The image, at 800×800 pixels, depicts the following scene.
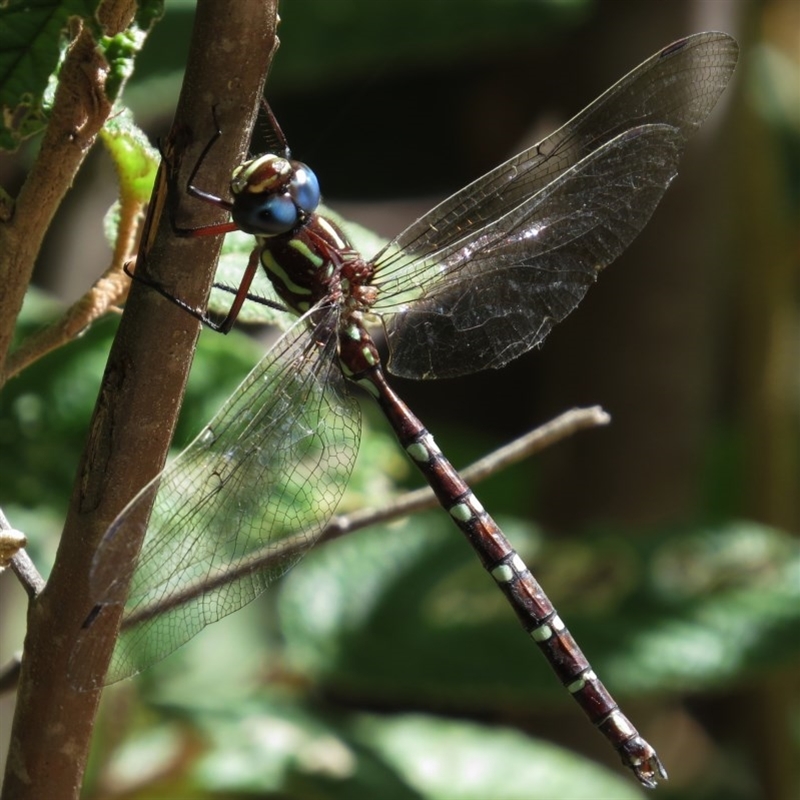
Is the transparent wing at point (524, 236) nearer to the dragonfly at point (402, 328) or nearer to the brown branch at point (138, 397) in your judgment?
the dragonfly at point (402, 328)

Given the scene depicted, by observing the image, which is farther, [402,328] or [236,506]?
[402,328]

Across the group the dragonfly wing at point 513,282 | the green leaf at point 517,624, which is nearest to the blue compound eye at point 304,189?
the dragonfly wing at point 513,282

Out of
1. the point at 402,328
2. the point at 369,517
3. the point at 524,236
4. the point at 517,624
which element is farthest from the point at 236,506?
the point at 517,624

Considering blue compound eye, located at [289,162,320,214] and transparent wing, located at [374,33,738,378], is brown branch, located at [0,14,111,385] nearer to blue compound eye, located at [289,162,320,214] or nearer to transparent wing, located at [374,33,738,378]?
blue compound eye, located at [289,162,320,214]

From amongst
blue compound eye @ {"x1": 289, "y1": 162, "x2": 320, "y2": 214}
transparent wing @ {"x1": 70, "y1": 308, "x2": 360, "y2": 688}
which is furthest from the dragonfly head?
transparent wing @ {"x1": 70, "y1": 308, "x2": 360, "y2": 688}

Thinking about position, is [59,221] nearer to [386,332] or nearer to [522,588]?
[386,332]

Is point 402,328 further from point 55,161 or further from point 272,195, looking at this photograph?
point 55,161

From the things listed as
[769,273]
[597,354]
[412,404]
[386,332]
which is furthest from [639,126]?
[412,404]
